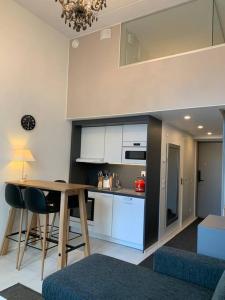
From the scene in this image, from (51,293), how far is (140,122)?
2.91 m

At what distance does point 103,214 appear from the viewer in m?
4.30

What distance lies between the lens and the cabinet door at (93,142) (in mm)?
4648

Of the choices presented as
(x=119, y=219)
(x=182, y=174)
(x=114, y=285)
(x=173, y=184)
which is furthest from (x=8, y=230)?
(x=182, y=174)

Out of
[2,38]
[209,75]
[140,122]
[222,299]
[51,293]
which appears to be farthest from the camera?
[140,122]

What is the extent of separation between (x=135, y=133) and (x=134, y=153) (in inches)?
14.8

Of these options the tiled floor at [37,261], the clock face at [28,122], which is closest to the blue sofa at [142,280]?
the tiled floor at [37,261]

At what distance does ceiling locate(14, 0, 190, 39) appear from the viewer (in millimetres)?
3566

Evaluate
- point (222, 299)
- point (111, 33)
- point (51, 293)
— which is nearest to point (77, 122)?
point (111, 33)

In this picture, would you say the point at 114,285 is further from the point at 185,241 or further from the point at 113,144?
the point at 185,241

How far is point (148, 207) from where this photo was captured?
392 centimetres

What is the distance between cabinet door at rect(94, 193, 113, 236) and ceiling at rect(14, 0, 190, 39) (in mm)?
3073

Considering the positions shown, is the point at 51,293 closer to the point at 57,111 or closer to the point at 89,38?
the point at 57,111

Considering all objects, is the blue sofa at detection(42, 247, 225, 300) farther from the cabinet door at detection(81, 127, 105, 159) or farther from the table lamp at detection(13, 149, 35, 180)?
the cabinet door at detection(81, 127, 105, 159)

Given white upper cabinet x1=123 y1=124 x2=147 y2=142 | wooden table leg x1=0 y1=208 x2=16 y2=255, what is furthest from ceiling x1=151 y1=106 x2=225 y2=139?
wooden table leg x1=0 y1=208 x2=16 y2=255
